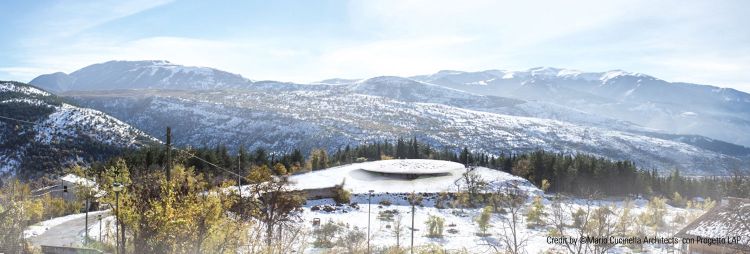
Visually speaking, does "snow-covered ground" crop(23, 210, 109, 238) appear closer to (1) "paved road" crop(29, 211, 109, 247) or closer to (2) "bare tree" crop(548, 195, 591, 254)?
(1) "paved road" crop(29, 211, 109, 247)

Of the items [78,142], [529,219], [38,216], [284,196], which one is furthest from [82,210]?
[78,142]

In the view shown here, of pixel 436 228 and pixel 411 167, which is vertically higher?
pixel 411 167

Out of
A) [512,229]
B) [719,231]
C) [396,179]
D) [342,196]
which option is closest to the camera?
[512,229]

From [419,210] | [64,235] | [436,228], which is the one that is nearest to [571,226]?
[436,228]

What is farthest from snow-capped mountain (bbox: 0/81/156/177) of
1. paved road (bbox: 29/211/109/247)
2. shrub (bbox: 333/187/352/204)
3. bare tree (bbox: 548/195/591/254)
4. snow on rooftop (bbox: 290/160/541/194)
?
bare tree (bbox: 548/195/591/254)

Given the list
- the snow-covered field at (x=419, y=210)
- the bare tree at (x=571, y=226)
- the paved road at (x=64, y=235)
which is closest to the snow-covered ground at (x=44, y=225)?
the paved road at (x=64, y=235)

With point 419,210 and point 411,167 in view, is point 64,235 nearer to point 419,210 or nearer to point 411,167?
point 419,210

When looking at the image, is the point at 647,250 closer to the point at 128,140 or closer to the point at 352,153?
the point at 352,153
